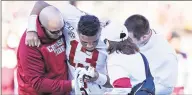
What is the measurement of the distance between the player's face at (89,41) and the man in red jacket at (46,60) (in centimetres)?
15

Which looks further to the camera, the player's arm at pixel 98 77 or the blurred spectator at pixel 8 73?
the blurred spectator at pixel 8 73

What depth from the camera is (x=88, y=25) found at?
10.4 feet

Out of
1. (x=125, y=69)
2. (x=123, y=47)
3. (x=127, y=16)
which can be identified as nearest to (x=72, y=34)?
(x=123, y=47)

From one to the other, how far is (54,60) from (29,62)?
153mm

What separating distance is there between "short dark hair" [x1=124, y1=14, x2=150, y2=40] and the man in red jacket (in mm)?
427

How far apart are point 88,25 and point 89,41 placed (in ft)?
0.32

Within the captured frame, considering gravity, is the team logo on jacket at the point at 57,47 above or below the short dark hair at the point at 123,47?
below

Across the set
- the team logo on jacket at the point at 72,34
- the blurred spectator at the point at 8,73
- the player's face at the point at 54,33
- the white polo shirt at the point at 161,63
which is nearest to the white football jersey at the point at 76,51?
the team logo on jacket at the point at 72,34

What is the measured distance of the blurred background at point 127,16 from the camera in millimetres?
5438

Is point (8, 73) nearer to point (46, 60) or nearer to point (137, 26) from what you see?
point (46, 60)

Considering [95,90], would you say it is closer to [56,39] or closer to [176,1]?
[56,39]

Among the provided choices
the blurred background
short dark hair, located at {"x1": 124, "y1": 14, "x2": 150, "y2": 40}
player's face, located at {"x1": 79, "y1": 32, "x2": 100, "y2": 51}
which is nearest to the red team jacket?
player's face, located at {"x1": 79, "y1": 32, "x2": 100, "y2": 51}

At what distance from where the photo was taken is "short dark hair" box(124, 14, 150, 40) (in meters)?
3.30

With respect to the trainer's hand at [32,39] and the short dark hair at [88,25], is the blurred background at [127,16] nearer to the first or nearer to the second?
the trainer's hand at [32,39]
